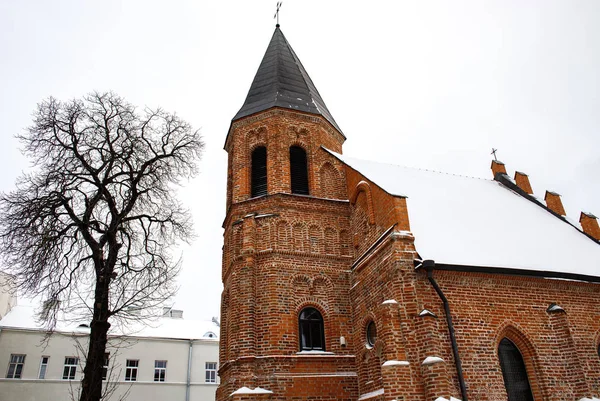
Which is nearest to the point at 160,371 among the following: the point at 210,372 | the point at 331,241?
the point at 210,372

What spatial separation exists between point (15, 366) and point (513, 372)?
26989 millimetres

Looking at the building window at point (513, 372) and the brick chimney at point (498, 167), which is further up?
the brick chimney at point (498, 167)

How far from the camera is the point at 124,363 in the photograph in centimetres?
2864

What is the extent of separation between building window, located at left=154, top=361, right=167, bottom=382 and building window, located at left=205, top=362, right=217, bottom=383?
2747 mm

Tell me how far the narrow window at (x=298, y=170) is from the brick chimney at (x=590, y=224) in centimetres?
1117

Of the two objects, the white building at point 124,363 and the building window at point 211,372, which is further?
the building window at point 211,372

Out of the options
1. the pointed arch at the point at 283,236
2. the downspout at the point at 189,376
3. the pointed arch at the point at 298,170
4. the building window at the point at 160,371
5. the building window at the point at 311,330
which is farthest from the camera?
the downspout at the point at 189,376

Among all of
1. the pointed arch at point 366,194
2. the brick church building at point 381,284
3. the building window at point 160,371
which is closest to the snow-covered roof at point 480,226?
the brick church building at point 381,284

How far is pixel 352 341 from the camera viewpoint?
43.8 feet

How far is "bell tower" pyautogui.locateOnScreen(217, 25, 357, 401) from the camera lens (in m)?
12.6

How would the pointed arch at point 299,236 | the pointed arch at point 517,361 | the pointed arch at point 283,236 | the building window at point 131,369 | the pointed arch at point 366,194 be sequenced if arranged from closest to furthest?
the pointed arch at point 517,361 → the pointed arch at point 366,194 → the pointed arch at point 283,236 → the pointed arch at point 299,236 → the building window at point 131,369

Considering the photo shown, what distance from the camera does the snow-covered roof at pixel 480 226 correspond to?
42.7 ft

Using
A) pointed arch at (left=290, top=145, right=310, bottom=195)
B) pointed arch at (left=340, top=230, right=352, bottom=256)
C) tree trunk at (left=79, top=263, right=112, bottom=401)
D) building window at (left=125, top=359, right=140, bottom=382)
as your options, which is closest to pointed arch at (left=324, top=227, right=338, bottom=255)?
pointed arch at (left=340, top=230, right=352, bottom=256)

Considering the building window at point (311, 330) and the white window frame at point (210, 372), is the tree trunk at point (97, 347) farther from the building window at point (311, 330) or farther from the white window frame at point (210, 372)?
the white window frame at point (210, 372)
